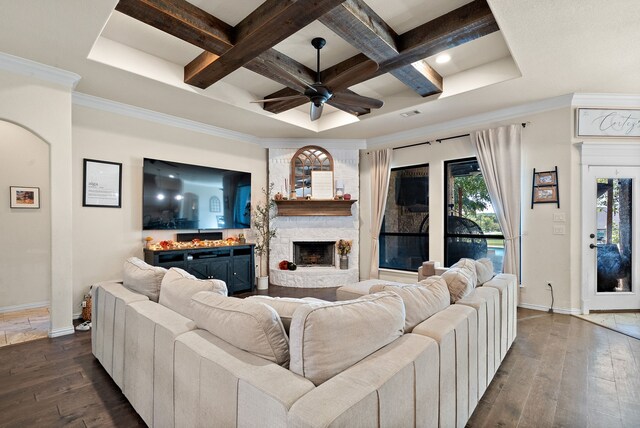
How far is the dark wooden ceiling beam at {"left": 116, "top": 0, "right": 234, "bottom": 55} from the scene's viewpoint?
2.51m

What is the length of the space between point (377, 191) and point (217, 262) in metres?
3.11

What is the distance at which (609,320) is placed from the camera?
3.74 m

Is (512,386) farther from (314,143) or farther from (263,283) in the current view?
(314,143)

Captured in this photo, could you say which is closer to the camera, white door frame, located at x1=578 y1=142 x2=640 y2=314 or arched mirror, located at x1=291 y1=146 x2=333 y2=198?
white door frame, located at x1=578 y1=142 x2=640 y2=314

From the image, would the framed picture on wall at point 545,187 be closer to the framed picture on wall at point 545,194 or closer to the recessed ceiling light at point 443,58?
the framed picture on wall at point 545,194

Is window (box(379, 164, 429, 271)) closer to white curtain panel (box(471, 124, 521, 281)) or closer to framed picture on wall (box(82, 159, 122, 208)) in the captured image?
white curtain panel (box(471, 124, 521, 281))

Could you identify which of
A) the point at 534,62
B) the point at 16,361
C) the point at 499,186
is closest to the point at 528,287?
the point at 499,186

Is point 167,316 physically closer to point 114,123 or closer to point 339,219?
point 114,123

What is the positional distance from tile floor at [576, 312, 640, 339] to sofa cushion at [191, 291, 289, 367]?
396 centimetres

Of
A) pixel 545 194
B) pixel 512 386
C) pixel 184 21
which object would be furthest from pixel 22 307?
pixel 545 194

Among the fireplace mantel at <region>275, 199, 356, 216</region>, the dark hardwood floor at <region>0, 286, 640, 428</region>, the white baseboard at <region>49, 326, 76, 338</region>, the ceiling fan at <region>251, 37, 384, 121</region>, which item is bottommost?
the dark hardwood floor at <region>0, 286, 640, 428</region>

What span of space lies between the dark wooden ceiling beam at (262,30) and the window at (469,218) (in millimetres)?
3567

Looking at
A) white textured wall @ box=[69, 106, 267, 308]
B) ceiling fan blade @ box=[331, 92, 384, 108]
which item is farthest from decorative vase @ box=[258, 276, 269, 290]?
ceiling fan blade @ box=[331, 92, 384, 108]

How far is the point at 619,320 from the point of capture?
147 inches
